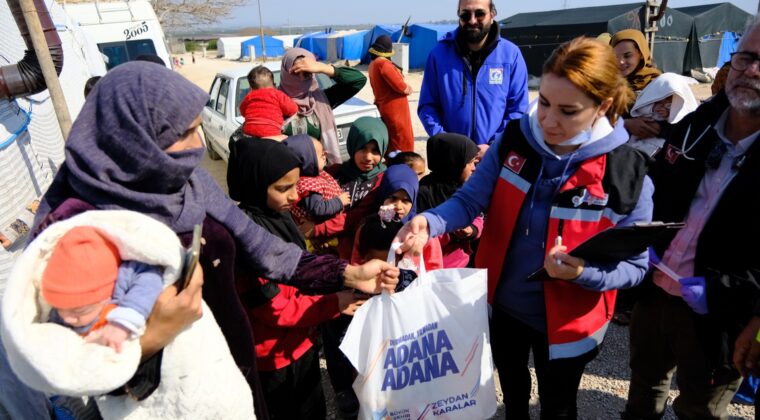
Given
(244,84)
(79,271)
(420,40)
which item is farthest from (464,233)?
(420,40)

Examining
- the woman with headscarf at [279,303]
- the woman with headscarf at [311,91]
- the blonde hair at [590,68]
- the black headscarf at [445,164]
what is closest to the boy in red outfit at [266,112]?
the woman with headscarf at [311,91]

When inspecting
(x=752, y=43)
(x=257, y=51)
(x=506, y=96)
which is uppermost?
(x=752, y=43)

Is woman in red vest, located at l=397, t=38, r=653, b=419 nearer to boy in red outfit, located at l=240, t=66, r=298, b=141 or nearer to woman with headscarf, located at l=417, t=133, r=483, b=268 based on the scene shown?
woman with headscarf, located at l=417, t=133, r=483, b=268

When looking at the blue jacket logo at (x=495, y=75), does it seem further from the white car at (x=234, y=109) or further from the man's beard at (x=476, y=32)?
→ the white car at (x=234, y=109)

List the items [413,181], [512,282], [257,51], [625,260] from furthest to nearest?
[257,51] < [413,181] < [512,282] < [625,260]

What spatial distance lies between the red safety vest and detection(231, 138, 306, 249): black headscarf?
865 mm

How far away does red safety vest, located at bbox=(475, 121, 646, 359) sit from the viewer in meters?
1.61

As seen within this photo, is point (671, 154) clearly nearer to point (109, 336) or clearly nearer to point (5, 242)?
point (109, 336)

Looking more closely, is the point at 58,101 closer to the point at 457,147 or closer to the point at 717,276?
the point at 457,147

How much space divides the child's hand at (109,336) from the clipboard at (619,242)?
131 centimetres

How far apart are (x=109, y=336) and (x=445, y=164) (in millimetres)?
2127

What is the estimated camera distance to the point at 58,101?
3846mm

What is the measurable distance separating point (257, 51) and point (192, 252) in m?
43.1

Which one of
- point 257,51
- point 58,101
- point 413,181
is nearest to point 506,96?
point 413,181
